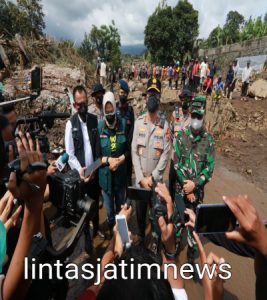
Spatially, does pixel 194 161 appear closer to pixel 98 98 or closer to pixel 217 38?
pixel 98 98

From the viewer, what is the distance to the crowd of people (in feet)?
3.16

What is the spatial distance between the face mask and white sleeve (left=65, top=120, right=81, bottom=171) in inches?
17.2

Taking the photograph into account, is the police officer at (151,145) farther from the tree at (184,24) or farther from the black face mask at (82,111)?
the tree at (184,24)

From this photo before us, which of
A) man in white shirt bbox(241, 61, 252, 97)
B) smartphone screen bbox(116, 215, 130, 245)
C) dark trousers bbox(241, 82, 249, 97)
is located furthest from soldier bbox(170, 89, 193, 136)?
dark trousers bbox(241, 82, 249, 97)

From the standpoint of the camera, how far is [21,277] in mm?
1049

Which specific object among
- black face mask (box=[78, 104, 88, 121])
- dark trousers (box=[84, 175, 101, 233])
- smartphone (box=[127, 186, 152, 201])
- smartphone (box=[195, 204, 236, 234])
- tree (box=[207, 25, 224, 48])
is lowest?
dark trousers (box=[84, 175, 101, 233])

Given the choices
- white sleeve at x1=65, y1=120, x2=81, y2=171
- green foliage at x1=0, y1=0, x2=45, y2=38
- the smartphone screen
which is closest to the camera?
the smartphone screen

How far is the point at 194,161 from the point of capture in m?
2.62

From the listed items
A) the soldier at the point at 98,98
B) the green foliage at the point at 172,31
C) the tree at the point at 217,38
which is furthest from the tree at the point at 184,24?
the soldier at the point at 98,98

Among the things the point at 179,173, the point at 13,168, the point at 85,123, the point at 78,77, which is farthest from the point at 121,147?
the point at 78,77

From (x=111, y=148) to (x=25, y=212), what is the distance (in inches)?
72.5

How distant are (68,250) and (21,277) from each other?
451mm

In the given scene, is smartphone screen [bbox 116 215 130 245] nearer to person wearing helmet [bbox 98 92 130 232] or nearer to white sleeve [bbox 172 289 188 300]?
white sleeve [bbox 172 289 188 300]

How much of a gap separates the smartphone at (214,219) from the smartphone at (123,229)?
0.38m
